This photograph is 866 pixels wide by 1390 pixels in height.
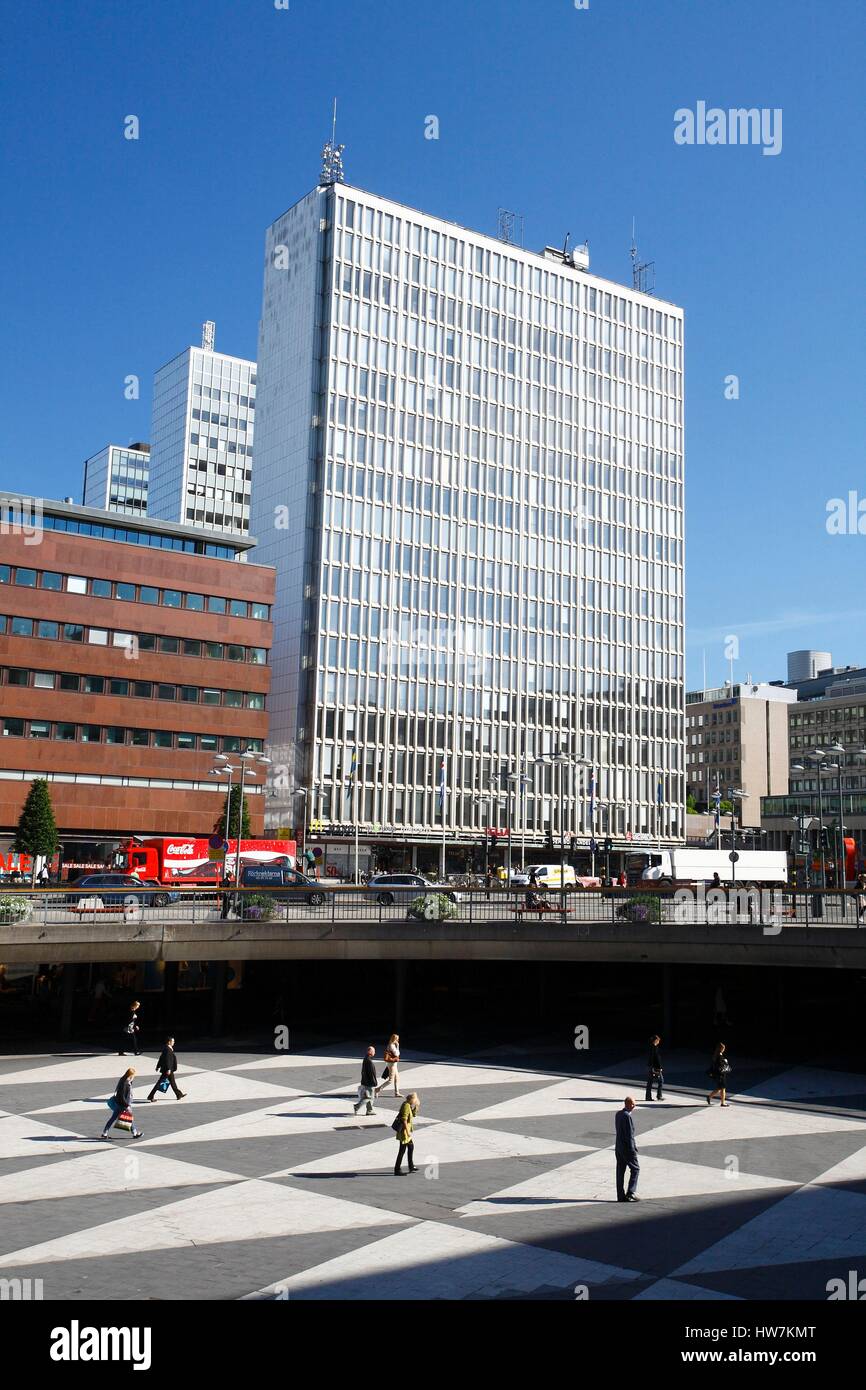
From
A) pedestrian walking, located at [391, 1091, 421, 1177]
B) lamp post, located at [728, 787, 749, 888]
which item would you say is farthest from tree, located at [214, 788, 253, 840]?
pedestrian walking, located at [391, 1091, 421, 1177]

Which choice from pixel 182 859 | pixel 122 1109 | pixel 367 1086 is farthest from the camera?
pixel 182 859

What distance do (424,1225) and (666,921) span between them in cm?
1707

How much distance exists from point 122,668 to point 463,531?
4304 cm

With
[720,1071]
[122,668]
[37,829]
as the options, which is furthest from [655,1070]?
[122,668]

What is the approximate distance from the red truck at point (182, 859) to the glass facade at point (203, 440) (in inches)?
3390

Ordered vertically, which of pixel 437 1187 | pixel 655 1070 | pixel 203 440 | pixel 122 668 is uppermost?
pixel 203 440

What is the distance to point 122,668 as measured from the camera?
7338 cm

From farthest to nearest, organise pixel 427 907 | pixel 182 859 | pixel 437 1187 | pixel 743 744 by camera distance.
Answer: pixel 743 744
pixel 182 859
pixel 427 907
pixel 437 1187

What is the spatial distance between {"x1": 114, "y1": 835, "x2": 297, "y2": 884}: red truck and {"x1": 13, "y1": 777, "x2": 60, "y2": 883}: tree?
463cm

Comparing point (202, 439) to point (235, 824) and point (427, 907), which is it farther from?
point (427, 907)

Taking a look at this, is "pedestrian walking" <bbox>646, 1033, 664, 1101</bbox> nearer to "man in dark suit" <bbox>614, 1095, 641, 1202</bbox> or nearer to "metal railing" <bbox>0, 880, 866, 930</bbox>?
"metal railing" <bbox>0, 880, 866, 930</bbox>

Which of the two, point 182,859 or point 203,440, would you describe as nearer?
point 182,859

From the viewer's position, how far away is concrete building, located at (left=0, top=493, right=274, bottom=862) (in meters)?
70.4

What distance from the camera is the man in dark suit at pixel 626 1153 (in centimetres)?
1894
